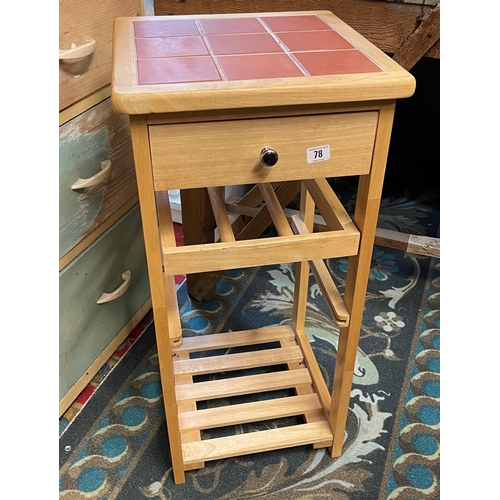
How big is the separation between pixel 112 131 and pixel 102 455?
64 cm

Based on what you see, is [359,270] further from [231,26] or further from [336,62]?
[231,26]

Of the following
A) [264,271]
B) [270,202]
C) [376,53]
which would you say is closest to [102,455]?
[270,202]

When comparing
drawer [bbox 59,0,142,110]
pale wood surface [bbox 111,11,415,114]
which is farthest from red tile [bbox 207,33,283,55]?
drawer [bbox 59,0,142,110]

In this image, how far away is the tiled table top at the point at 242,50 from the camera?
2.12ft

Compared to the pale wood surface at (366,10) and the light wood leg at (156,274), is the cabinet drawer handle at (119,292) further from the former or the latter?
the pale wood surface at (366,10)

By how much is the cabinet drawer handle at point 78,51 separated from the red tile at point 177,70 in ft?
0.70

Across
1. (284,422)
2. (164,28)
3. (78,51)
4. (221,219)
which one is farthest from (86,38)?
(284,422)

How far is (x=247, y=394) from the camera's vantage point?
3.62ft

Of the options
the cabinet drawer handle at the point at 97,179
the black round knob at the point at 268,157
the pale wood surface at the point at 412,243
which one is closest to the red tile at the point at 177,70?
the black round knob at the point at 268,157

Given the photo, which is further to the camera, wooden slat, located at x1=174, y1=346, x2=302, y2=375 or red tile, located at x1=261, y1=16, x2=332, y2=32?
wooden slat, located at x1=174, y1=346, x2=302, y2=375

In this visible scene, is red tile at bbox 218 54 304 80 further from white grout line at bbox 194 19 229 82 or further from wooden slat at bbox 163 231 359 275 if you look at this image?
wooden slat at bbox 163 231 359 275

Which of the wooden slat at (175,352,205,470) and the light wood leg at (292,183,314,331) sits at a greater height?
the light wood leg at (292,183,314,331)

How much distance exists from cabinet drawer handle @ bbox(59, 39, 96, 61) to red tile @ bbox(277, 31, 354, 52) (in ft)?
1.08

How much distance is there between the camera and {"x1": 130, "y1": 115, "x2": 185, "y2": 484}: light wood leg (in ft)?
2.04
